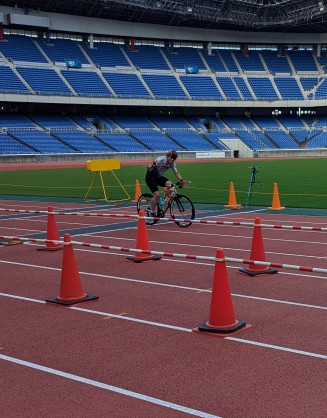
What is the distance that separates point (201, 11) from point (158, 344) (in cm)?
6895

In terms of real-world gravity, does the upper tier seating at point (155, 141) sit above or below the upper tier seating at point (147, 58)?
below

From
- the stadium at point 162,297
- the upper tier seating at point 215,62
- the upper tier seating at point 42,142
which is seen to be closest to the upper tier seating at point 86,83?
the upper tier seating at point 42,142

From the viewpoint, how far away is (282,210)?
683 inches

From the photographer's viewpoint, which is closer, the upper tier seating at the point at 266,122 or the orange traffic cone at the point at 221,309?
the orange traffic cone at the point at 221,309

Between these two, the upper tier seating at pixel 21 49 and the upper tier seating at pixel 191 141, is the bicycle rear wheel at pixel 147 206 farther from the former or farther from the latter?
the upper tier seating at pixel 21 49

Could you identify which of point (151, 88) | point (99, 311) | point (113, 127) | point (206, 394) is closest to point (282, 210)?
point (99, 311)

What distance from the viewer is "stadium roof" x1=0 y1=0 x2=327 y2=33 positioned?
66000 mm

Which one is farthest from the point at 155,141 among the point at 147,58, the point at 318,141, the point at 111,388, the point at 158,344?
the point at 111,388

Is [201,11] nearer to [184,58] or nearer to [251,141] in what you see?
[184,58]

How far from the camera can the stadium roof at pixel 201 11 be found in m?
66.0

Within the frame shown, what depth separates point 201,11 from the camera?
69.9 m

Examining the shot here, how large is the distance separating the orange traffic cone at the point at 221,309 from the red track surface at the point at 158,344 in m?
0.12

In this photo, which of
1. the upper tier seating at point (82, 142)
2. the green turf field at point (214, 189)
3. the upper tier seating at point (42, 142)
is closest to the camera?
the green turf field at point (214, 189)

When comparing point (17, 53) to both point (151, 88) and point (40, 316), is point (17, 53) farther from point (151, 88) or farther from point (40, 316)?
point (40, 316)
